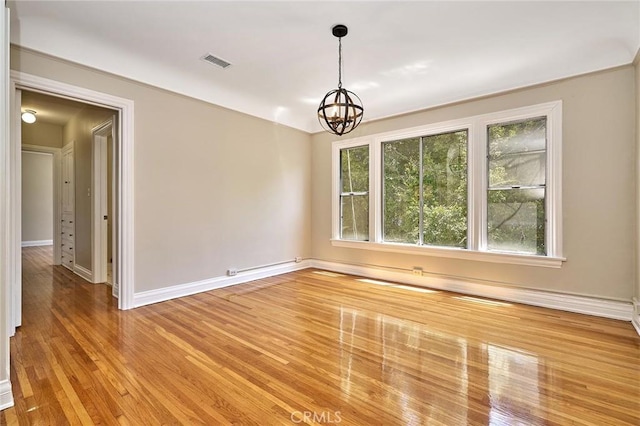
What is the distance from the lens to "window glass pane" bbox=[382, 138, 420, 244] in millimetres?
4793

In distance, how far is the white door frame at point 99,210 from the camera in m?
4.69

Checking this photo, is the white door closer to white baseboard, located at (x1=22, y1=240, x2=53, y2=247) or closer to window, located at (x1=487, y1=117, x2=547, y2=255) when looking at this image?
white baseboard, located at (x1=22, y1=240, x2=53, y2=247)

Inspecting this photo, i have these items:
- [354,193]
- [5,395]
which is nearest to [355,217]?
[354,193]

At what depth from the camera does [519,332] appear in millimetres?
2936

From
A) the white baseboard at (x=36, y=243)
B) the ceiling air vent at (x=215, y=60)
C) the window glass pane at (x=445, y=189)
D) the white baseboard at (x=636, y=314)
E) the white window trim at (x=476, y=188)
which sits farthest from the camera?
the white baseboard at (x=36, y=243)

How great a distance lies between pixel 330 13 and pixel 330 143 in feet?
10.3

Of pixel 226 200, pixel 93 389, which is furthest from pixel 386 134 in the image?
pixel 93 389

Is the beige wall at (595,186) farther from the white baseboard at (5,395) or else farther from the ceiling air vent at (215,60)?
the white baseboard at (5,395)

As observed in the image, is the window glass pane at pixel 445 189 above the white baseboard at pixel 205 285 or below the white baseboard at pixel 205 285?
above

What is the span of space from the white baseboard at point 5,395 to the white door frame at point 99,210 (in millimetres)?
3299

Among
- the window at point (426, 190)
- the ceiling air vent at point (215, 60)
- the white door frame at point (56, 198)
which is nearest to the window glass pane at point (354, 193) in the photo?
the window at point (426, 190)

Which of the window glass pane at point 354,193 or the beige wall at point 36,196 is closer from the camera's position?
the window glass pane at point 354,193

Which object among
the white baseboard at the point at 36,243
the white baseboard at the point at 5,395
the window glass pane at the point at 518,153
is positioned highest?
the window glass pane at the point at 518,153

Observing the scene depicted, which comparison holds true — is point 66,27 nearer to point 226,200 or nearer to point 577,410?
point 226,200
